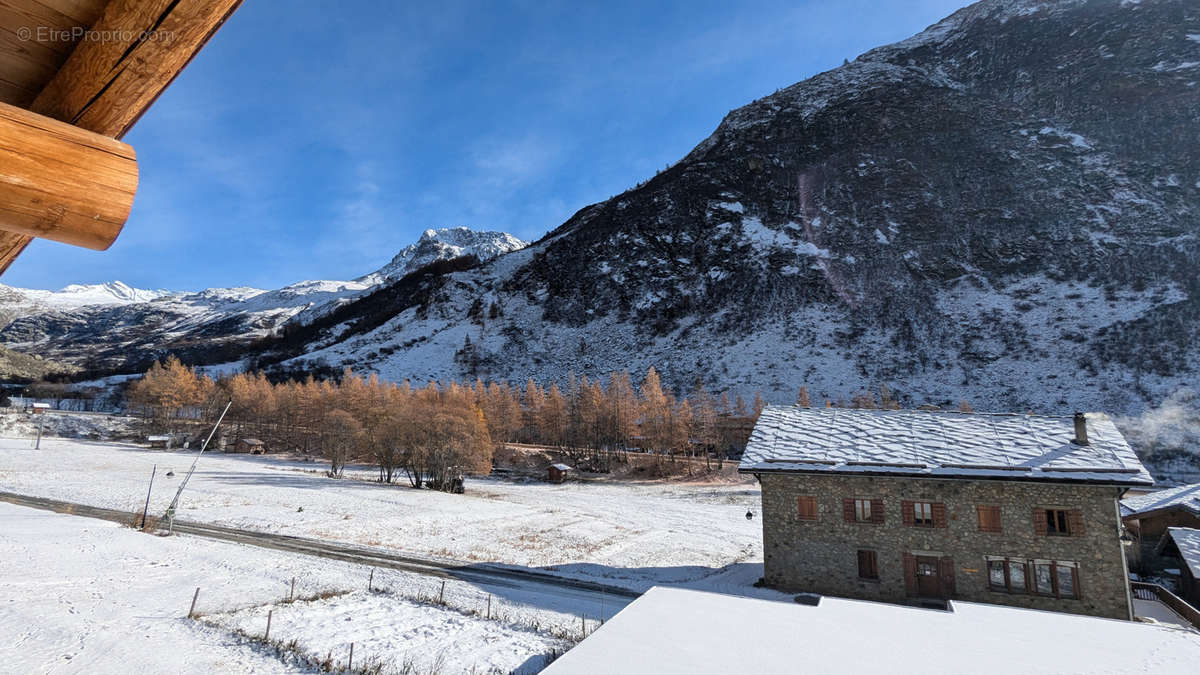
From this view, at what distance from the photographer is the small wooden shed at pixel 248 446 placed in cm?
7781

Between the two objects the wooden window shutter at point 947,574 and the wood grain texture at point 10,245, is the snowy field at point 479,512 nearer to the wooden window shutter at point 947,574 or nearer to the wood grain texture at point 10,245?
the wooden window shutter at point 947,574

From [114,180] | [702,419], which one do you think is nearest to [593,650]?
[114,180]

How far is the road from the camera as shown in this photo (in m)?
21.4

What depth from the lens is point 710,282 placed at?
11906cm

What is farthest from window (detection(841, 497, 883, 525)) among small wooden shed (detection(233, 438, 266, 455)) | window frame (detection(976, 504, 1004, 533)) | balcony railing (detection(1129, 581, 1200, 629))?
small wooden shed (detection(233, 438, 266, 455))

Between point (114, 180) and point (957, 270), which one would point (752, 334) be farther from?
point (114, 180)

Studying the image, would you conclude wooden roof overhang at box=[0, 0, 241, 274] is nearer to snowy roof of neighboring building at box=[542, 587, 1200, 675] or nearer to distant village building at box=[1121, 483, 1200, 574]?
snowy roof of neighboring building at box=[542, 587, 1200, 675]

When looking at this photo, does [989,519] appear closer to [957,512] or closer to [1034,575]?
[957,512]

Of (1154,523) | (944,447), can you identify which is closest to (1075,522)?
(944,447)

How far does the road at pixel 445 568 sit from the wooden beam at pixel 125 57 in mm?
19918

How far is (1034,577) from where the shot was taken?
19766mm

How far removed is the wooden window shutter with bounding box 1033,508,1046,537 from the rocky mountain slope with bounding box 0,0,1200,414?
210ft

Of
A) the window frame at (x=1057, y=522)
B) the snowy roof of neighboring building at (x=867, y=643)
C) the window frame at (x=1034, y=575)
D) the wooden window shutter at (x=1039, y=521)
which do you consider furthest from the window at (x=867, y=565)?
the snowy roof of neighboring building at (x=867, y=643)

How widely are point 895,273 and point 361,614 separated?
112 m
